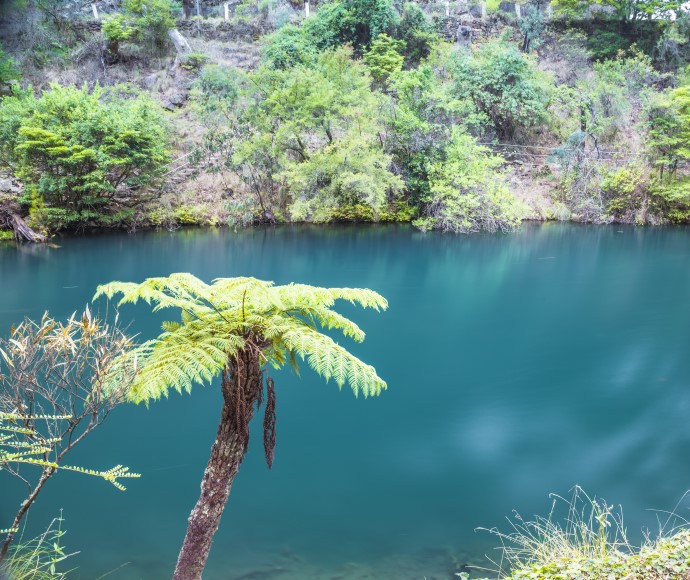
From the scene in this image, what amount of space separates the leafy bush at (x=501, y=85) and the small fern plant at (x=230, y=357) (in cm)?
2388

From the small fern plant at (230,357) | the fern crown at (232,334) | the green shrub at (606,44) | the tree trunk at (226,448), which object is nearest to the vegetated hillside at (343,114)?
the green shrub at (606,44)

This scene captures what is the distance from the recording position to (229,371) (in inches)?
130

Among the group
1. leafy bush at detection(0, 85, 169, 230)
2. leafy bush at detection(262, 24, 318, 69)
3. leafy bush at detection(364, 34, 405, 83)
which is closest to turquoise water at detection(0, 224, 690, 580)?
leafy bush at detection(0, 85, 169, 230)

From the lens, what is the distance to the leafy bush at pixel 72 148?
695 inches

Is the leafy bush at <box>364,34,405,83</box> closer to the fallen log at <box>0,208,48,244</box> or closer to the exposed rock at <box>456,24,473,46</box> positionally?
the exposed rock at <box>456,24,473,46</box>

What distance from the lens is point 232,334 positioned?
3344 mm

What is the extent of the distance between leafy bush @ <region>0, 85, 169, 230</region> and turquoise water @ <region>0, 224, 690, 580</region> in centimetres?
550

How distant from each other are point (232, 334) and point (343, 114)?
18756mm

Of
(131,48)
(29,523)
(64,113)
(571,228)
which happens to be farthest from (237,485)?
(131,48)

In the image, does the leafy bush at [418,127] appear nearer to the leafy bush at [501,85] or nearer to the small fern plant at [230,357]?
the leafy bush at [501,85]

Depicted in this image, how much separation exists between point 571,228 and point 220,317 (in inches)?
883

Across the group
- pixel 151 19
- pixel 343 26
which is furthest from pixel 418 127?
pixel 151 19

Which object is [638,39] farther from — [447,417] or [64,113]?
[447,417]

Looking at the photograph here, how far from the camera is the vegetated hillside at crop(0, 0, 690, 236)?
1948 centimetres
